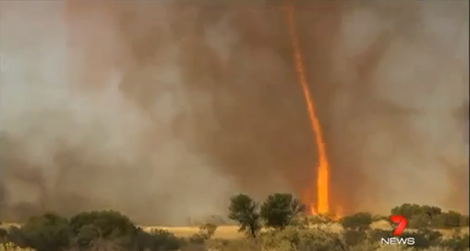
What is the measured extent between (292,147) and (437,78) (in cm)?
49

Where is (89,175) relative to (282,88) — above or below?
below

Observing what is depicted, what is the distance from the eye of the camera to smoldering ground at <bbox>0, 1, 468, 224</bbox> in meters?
1.49

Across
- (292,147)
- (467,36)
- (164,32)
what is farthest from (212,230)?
(467,36)

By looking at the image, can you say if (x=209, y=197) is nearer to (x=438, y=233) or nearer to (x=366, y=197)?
(x=366, y=197)

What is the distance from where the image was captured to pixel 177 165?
5.03 ft

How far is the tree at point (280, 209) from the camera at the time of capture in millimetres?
1540

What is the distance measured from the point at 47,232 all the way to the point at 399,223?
0.95 m

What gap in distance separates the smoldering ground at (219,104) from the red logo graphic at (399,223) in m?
0.04

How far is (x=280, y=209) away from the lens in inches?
61.0

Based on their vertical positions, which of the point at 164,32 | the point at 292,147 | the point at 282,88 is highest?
the point at 164,32

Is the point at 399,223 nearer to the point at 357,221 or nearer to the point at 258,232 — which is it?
the point at 357,221

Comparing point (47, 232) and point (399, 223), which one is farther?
point (399, 223)

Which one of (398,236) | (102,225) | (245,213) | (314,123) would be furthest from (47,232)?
(398,236)

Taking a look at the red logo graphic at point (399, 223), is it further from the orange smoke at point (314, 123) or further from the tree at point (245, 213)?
the tree at point (245, 213)
